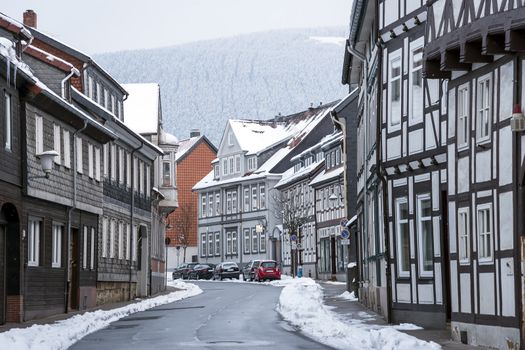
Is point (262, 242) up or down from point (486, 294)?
up

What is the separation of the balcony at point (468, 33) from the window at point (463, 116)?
1.77 ft

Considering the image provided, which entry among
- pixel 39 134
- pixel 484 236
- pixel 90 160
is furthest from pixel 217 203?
pixel 484 236

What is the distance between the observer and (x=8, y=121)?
1142 inches

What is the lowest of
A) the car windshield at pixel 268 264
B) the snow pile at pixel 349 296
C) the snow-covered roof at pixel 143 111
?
the snow pile at pixel 349 296

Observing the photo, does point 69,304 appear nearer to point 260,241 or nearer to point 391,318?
point 391,318

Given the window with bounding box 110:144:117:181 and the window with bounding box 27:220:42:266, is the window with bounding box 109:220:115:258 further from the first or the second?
the window with bounding box 27:220:42:266

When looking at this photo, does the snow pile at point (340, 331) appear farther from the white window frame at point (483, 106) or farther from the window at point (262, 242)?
the window at point (262, 242)

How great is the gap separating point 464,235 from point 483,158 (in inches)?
68.6

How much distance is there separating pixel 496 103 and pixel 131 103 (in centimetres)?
4095

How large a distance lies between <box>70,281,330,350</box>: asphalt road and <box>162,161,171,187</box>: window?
889 inches

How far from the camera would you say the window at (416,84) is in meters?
26.5

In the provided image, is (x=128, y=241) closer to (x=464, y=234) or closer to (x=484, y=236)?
(x=464, y=234)

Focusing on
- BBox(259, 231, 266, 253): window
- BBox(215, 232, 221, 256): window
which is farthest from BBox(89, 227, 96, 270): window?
BBox(215, 232, 221, 256): window

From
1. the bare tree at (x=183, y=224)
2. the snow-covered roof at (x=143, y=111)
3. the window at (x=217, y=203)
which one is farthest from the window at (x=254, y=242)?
the snow-covered roof at (x=143, y=111)
